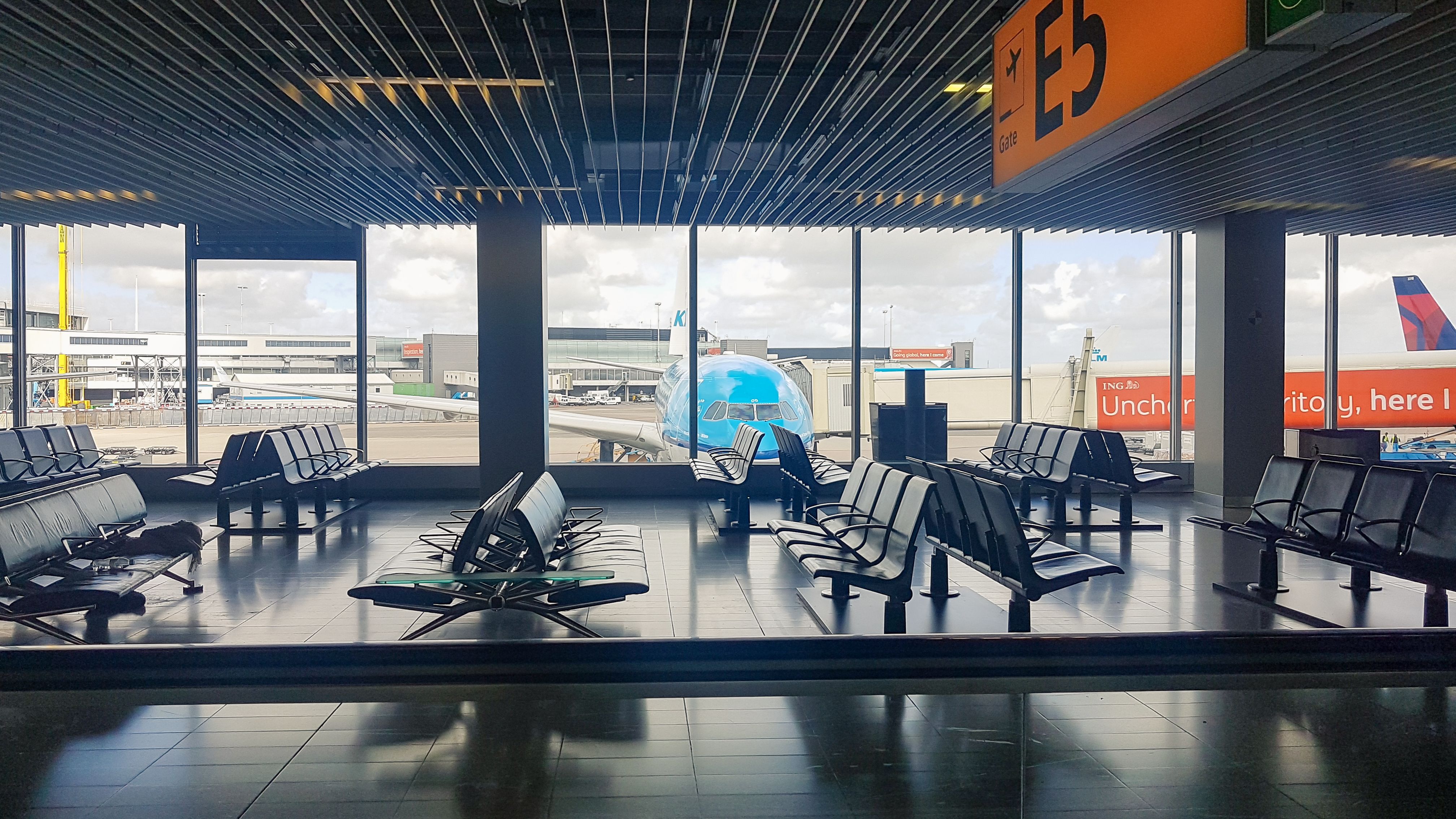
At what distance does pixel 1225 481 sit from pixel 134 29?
10.4m

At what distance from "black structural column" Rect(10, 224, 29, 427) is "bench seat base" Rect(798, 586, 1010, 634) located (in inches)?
404

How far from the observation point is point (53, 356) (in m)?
11.0

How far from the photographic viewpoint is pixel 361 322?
10.9 meters

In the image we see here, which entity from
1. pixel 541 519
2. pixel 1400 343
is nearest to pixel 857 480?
pixel 541 519

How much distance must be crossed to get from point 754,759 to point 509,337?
24.8 feet

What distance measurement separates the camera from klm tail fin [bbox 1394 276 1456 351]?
11.5 meters

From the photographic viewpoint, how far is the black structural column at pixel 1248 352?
9.92 m

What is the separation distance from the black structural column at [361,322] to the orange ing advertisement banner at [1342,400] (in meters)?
9.20

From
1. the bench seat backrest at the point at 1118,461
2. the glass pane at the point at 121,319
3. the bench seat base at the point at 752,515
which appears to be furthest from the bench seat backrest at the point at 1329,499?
the glass pane at the point at 121,319

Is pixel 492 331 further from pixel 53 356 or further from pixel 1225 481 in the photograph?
pixel 1225 481

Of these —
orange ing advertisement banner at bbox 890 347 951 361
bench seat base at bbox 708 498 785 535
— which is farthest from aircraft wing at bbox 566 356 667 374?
orange ing advertisement banner at bbox 890 347 951 361

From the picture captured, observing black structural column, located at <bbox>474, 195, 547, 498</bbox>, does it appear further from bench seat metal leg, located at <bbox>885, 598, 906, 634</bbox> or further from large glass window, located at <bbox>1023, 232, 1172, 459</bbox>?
bench seat metal leg, located at <bbox>885, 598, 906, 634</bbox>

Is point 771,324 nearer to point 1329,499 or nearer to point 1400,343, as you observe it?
point 1329,499

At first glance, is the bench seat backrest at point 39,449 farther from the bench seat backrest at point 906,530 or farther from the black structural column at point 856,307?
the bench seat backrest at point 906,530
